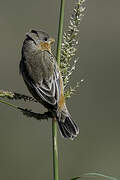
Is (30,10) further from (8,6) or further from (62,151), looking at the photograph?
(62,151)

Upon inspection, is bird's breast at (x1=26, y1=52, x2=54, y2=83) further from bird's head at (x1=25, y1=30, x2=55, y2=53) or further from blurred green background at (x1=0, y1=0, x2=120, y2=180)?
blurred green background at (x1=0, y1=0, x2=120, y2=180)

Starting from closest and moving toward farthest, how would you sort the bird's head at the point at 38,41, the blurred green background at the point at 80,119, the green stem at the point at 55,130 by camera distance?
the green stem at the point at 55,130 → the bird's head at the point at 38,41 → the blurred green background at the point at 80,119

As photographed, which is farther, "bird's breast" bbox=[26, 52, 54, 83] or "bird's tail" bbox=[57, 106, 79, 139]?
"bird's breast" bbox=[26, 52, 54, 83]

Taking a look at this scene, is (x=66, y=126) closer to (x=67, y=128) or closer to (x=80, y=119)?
(x=67, y=128)

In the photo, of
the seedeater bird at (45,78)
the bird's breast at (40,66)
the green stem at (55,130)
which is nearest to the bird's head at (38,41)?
the seedeater bird at (45,78)

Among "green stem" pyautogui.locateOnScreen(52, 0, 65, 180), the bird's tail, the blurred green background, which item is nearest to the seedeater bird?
the bird's tail

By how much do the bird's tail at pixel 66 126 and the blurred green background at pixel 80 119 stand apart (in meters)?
5.82

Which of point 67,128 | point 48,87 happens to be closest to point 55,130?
point 67,128

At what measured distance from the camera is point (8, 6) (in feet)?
59.8

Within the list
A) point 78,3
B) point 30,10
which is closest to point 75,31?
point 78,3

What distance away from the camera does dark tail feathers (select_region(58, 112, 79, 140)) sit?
16.9 ft

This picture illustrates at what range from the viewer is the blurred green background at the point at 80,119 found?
11562 mm

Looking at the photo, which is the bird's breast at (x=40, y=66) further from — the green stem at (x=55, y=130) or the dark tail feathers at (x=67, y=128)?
the green stem at (x=55, y=130)

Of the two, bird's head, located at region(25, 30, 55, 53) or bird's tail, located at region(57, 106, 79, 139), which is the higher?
bird's head, located at region(25, 30, 55, 53)
